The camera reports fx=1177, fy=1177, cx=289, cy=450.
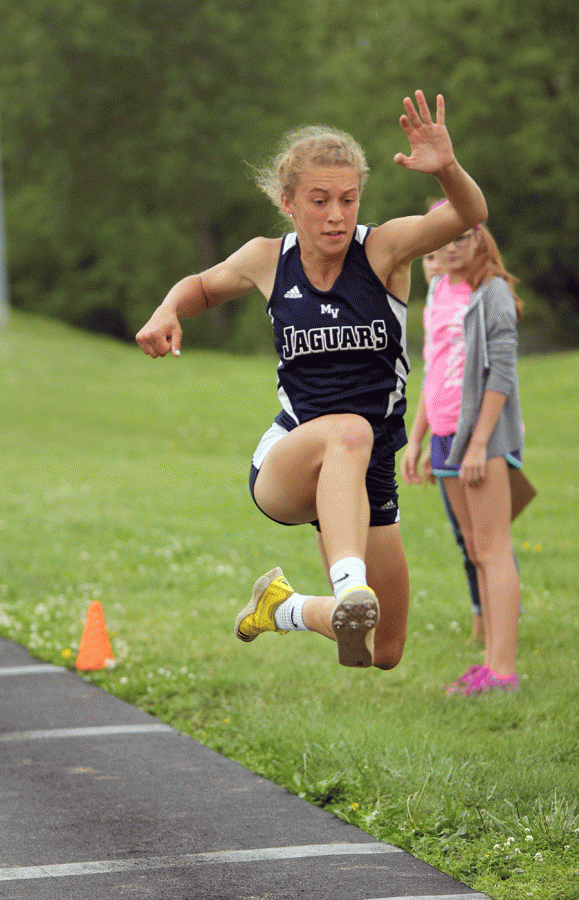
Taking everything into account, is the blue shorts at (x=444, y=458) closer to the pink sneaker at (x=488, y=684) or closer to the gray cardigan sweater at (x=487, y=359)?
the gray cardigan sweater at (x=487, y=359)

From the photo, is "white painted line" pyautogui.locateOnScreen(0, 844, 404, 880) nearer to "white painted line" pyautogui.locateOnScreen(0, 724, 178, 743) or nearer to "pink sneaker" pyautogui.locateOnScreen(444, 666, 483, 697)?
"white painted line" pyautogui.locateOnScreen(0, 724, 178, 743)

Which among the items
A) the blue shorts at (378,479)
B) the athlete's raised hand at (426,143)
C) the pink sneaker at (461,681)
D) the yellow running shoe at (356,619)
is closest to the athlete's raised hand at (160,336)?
the blue shorts at (378,479)

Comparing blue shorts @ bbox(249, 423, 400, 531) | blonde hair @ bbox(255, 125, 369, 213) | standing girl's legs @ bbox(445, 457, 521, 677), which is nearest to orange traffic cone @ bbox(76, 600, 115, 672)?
standing girl's legs @ bbox(445, 457, 521, 677)

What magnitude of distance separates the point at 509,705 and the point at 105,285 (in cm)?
4730

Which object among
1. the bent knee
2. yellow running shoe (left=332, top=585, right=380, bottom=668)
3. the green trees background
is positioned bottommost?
yellow running shoe (left=332, top=585, right=380, bottom=668)

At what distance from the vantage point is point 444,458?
631 cm

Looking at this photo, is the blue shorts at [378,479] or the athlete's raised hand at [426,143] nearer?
the athlete's raised hand at [426,143]

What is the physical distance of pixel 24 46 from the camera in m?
44.2

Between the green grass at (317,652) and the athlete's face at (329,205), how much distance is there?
2208 mm

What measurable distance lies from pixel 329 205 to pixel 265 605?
1467 mm

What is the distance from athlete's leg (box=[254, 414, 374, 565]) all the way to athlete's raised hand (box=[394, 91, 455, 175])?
2.92 feet

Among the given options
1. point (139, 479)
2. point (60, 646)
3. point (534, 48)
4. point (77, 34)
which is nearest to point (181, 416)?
point (139, 479)

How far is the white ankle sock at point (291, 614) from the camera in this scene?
4.17 metres

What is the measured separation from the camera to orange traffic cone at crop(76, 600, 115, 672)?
22.4 ft
